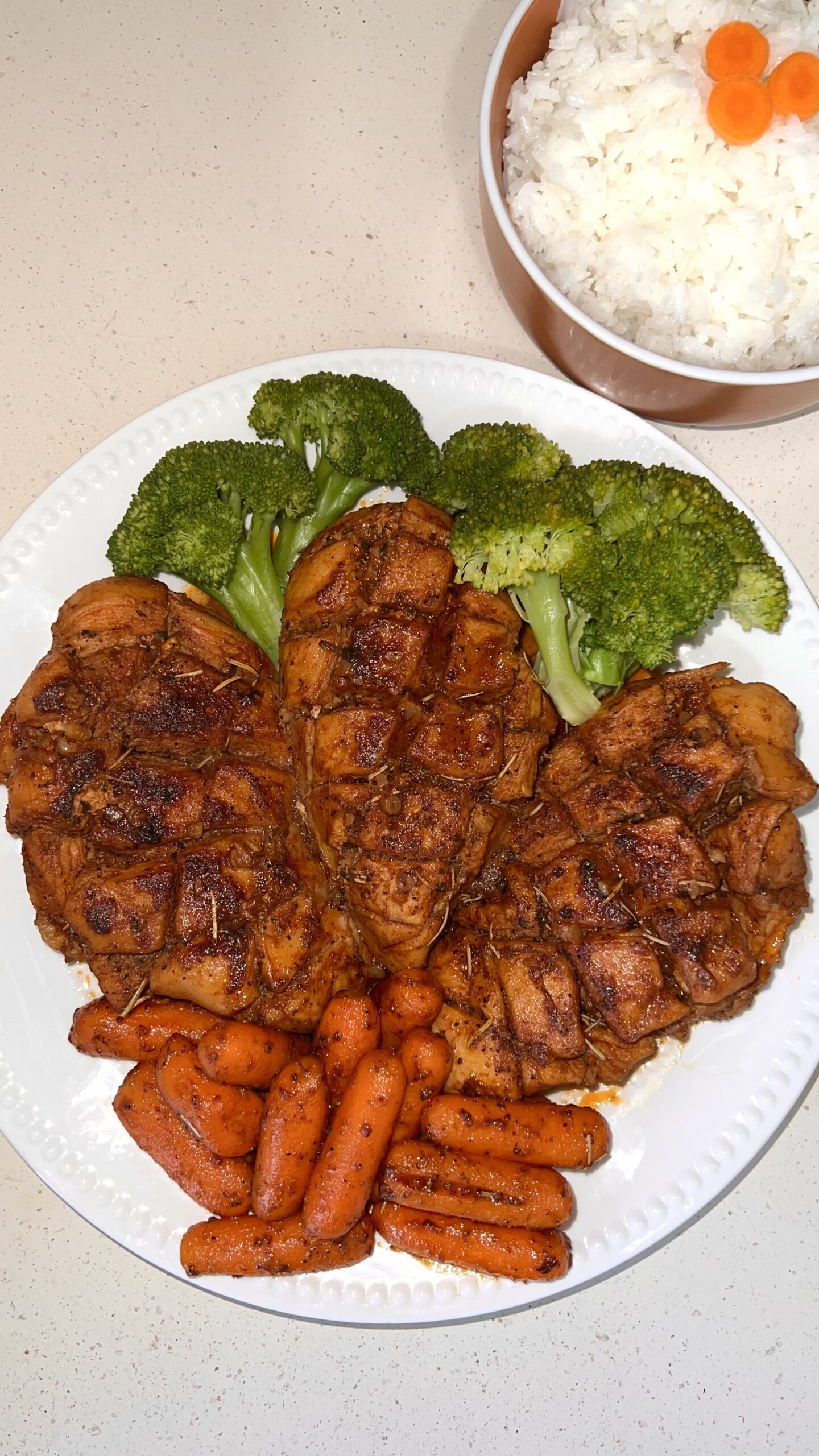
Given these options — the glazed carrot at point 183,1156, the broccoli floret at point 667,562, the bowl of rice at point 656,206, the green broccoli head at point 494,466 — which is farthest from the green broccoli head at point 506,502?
the glazed carrot at point 183,1156

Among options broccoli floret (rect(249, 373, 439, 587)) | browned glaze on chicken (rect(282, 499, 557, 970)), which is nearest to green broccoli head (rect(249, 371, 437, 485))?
broccoli floret (rect(249, 373, 439, 587))

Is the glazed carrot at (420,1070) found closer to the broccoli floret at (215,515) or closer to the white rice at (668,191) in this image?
the broccoli floret at (215,515)

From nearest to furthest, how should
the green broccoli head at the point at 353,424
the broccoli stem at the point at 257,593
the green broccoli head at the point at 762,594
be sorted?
1. the green broccoli head at the point at 762,594
2. the green broccoli head at the point at 353,424
3. the broccoli stem at the point at 257,593

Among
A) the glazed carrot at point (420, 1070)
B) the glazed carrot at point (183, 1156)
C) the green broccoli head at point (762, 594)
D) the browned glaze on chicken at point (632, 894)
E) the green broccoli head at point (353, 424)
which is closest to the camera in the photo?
the browned glaze on chicken at point (632, 894)

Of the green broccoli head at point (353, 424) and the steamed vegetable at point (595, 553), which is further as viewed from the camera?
the green broccoli head at point (353, 424)

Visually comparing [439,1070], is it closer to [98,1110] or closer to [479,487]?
[98,1110]

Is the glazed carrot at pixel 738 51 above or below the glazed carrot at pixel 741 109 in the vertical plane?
above

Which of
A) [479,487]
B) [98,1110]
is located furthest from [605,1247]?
[479,487]
